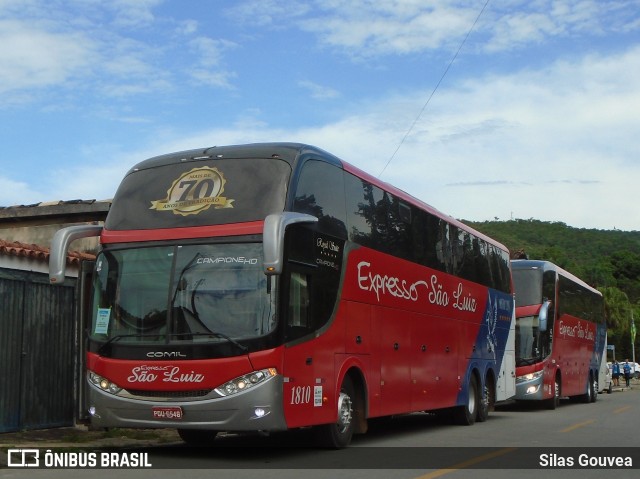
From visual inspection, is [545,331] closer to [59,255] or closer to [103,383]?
[103,383]

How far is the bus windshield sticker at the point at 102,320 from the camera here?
11.7 metres

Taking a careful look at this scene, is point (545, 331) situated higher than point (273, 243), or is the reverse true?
point (273, 243)

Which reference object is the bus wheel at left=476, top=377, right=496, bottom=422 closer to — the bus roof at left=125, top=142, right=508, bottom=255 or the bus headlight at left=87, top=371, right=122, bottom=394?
the bus roof at left=125, top=142, right=508, bottom=255

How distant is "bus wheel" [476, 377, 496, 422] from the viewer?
20516 millimetres

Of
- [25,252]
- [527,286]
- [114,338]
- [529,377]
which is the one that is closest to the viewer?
[114,338]

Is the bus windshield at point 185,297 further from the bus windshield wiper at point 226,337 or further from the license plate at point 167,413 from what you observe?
the license plate at point 167,413

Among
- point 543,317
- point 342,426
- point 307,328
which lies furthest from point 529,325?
point 307,328

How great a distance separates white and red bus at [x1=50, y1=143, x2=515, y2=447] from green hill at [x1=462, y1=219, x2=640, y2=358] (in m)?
66.9

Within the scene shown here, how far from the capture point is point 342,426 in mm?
12984

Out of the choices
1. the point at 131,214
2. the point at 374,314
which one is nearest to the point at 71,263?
the point at 131,214

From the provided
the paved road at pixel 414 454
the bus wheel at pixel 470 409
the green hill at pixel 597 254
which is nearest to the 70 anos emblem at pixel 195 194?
the paved road at pixel 414 454

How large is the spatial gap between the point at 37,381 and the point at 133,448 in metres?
2.54

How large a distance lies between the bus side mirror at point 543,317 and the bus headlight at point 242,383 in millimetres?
15591

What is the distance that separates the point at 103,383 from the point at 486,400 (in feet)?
38.5
